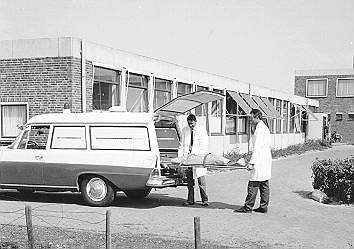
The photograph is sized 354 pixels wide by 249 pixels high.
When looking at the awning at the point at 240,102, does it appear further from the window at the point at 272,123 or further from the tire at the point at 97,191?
the tire at the point at 97,191

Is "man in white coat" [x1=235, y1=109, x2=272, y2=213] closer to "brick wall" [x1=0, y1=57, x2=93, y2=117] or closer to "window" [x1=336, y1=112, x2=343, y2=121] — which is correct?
"brick wall" [x1=0, y1=57, x2=93, y2=117]

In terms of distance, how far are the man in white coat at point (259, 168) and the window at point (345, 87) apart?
43.4m

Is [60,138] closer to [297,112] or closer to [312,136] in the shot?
[297,112]

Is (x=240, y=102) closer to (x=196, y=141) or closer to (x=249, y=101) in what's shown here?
(x=249, y=101)

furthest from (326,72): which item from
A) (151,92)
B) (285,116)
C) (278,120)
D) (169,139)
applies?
(169,139)

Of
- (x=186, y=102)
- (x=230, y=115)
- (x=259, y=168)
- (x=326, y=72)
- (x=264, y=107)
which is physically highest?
(x=326, y=72)

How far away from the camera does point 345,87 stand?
51.1 m

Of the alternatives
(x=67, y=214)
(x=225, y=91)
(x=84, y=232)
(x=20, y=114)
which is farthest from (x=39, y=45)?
(x=225, y=91)

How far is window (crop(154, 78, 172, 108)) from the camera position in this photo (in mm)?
19266

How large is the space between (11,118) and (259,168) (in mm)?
8682

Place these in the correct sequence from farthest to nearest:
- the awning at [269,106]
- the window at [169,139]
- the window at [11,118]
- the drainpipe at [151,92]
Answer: the awning at [269,106]
the drainpipe at [151,92]
the window at [11,118]
the window at [169,139]

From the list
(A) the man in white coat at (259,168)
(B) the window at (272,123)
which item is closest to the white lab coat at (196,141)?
(A) the man in white coat at (259,168)

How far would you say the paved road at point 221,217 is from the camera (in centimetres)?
792

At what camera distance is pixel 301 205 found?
36.8ft
